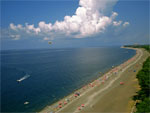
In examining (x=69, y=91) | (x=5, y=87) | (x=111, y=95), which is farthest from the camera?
(x=5, y=87)

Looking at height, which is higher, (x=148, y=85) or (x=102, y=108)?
(x=148, y=85)

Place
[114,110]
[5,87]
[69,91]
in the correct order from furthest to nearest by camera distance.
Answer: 1. [5,87]
2. [69,91]
3. [114,110]

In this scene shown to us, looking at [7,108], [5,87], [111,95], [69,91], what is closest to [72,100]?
[69,91]

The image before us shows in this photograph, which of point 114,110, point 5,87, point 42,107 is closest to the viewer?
point 114,110

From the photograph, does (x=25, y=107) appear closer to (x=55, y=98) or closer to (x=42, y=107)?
(x=42, y=107)

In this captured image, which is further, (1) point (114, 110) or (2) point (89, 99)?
(2) point (89, 99)

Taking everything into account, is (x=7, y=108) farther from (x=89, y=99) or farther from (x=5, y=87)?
(x=89, y=99)

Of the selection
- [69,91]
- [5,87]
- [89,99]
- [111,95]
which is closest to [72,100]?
[89,99]

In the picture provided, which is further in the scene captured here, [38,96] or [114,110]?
[38,96]

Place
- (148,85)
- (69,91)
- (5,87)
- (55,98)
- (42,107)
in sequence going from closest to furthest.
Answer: (148,85) → (42,107) → (55,98) → (69,91) → (5,87)
